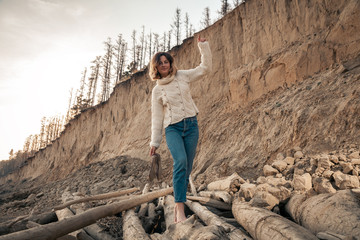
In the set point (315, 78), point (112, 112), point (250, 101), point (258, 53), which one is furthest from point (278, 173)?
point (112, 112)

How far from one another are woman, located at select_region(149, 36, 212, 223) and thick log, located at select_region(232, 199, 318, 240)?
0.72 m

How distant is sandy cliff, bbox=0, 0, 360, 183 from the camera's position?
5309mm

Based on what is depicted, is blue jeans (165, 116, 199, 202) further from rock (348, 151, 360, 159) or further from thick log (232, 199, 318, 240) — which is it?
rock (348, 151, 360, 159)

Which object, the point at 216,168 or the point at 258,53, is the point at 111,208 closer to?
the point at 216,168

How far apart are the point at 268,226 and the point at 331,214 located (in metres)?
0.49

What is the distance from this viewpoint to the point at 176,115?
252cm

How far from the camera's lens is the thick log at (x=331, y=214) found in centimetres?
139

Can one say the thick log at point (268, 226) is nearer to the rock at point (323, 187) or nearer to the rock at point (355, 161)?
the rock at point (323, 187)

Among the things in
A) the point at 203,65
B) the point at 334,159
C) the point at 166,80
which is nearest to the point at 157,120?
the point at 166,80

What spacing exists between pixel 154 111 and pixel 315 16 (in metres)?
7.38

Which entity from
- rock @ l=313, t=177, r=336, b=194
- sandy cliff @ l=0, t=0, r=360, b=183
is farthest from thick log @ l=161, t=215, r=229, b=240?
sandy cliff @ l=0, t=0, r=360, b=183

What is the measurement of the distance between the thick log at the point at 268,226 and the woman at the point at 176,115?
72 cm

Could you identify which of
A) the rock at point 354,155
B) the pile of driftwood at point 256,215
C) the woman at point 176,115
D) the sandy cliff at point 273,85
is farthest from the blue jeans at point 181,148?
the sandy cliff at point 273,85

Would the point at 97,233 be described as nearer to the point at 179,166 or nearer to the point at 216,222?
the point at 179,166
